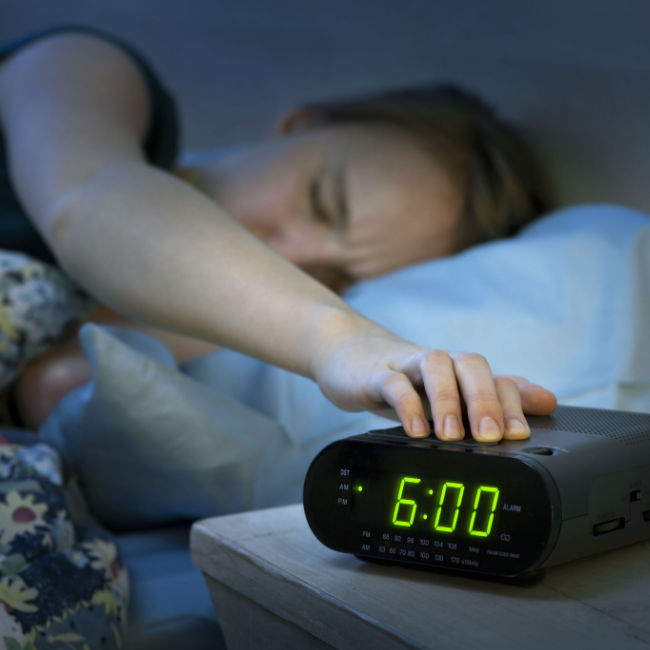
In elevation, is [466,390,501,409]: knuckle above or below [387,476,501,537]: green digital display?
above

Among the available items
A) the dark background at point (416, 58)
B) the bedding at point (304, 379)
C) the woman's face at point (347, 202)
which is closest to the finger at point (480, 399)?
the bedding at point (304, 379)

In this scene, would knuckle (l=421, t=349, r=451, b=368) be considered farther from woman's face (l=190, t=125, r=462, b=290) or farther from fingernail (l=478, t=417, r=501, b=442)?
woman's face (l=190, t=125, r=462, b=290)

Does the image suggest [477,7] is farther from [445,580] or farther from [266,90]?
[445,580]

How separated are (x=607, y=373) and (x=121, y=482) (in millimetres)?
532

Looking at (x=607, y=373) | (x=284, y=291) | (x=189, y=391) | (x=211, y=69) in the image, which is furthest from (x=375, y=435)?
(x=211, y=69)

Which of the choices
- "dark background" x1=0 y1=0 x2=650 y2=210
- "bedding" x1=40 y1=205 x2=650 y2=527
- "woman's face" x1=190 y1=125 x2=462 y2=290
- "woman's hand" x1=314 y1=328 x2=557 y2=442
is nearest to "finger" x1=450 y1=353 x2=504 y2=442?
"woman's hand" x1=314 y1=328 x2=557 y2=442

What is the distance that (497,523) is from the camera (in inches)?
20.8

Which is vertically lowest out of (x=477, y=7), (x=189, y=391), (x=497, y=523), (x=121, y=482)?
(x=121, y=482)

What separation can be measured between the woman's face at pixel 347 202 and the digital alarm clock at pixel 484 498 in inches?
26.6

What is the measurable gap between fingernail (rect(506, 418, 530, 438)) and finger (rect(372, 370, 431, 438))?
5 cm

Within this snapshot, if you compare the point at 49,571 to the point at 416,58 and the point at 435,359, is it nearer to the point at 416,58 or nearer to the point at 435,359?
the point at 435,359

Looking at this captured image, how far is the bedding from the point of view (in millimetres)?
867

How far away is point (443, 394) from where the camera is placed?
576mm

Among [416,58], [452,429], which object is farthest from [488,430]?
[416,58]
